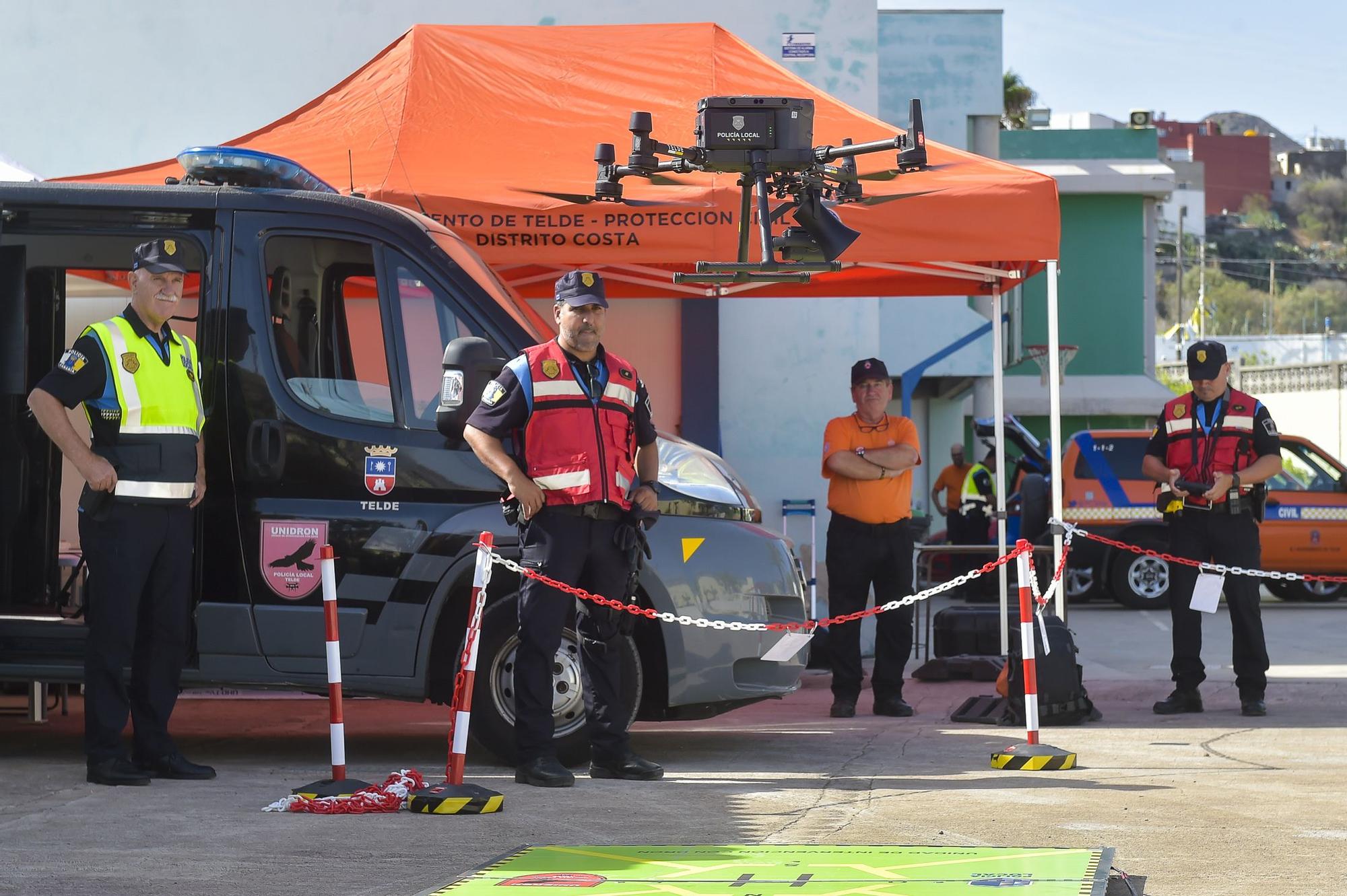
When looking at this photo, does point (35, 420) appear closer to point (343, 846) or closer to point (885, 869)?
point (343, 846)

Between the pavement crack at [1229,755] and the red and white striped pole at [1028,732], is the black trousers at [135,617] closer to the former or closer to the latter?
the red and white striped pole at [1028,732]

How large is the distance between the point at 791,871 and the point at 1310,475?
1513 cm

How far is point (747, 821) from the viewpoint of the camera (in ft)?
20.6

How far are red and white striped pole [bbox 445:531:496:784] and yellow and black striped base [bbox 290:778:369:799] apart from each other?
35cm

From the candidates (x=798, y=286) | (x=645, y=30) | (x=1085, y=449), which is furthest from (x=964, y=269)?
(x=1085, y=449)

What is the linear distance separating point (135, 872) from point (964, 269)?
20.6 feet

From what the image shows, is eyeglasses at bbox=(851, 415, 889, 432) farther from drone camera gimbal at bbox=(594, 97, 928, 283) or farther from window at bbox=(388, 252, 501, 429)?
window at bbox=(388, 252, 501, 429)

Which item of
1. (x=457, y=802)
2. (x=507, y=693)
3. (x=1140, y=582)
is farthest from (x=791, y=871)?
(x=1140, y=582)

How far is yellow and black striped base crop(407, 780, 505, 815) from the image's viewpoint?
6.38m

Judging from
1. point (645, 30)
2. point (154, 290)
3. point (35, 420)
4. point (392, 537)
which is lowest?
point (392, 537)

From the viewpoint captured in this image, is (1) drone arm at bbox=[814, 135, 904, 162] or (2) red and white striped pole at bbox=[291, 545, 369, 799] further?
(1) drone arm at bbox=[814, 135, 904, 162]

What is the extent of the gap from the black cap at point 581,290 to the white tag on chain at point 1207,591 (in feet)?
13.4

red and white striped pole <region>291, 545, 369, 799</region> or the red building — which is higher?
Result: the red building

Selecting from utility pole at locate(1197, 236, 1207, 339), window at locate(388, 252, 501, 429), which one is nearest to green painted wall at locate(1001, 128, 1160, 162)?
utility pole at locate(1197, 236, 1207, 339)
